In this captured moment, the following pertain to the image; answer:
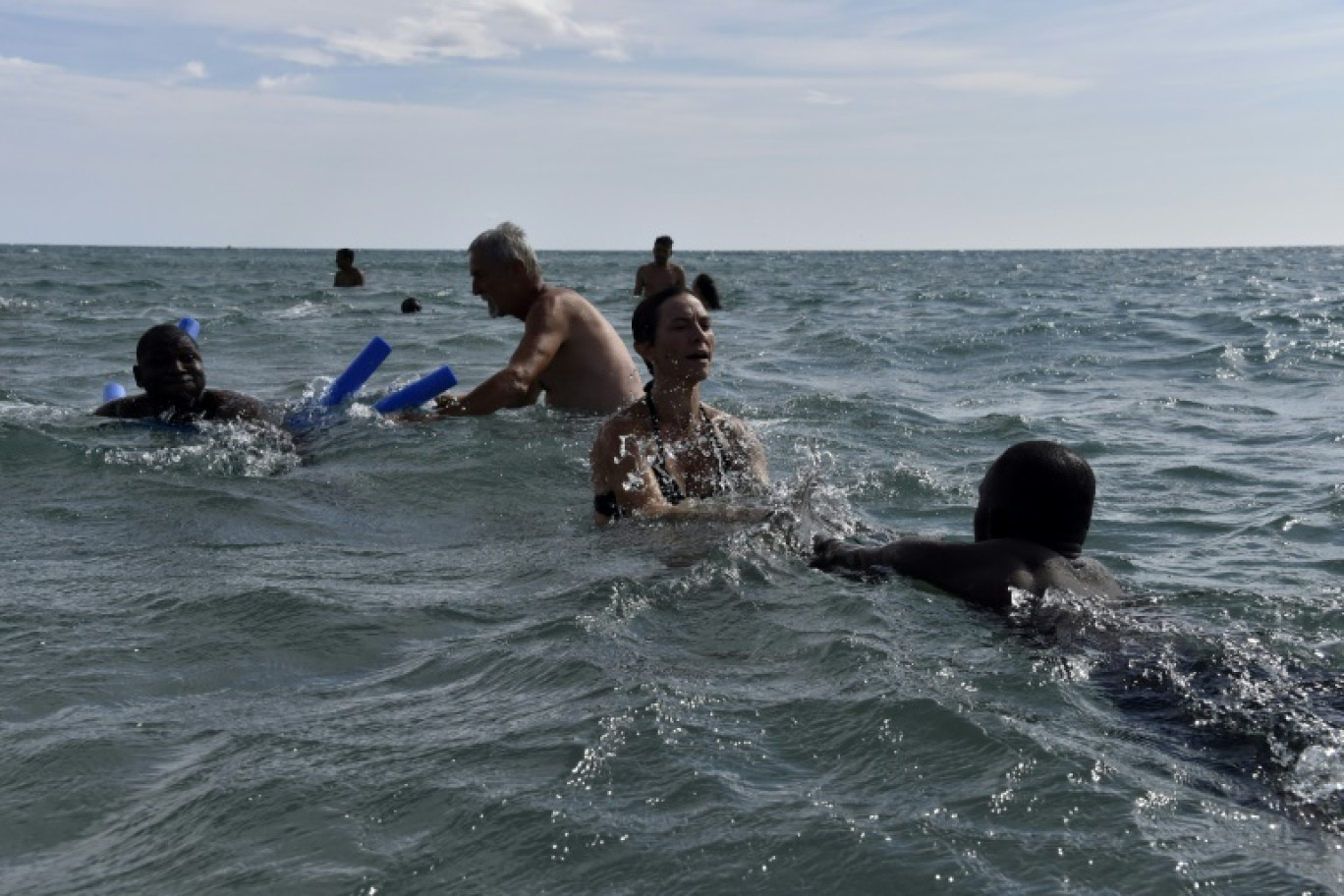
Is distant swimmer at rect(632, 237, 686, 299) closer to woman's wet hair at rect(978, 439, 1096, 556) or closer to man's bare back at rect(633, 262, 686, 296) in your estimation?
man's bare back at rect(633, 262, 686, 296)

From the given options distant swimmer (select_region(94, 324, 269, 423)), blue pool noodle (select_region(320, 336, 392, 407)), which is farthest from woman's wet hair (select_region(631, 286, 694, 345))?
distant swimmer (select_region(94, 324, 269, 423))

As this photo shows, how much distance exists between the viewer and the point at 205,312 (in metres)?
23.3

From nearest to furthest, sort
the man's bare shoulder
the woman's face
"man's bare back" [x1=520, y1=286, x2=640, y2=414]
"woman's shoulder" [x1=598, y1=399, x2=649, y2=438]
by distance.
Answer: the man's bare shoulder, the woman's face, "woman's shoulder" [x1=598, y1=399, x2=649, y2=438], "man's bare back" [x1=520, y1=286, x2=640, y2=414]

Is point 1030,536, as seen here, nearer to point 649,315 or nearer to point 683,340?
point 683,340

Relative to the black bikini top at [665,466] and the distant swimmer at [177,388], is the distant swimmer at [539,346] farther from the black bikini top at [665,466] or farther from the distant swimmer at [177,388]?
the black bikini top at [665,466]

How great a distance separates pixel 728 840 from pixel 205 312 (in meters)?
21.9

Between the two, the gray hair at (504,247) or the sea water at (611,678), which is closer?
the sea water at (611,678)

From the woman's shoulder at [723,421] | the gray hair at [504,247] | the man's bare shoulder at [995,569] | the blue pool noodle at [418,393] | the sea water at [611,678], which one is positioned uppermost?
the gray hair at [504,247]

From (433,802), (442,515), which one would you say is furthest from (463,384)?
(433,802)

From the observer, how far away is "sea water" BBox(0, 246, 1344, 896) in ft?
10.1

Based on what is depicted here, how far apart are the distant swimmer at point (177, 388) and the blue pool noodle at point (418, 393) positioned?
0.71 m

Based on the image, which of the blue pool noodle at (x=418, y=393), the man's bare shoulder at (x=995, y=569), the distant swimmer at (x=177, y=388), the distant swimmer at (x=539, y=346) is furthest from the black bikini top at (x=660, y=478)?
the distant swimmer at (x=177, y=388)

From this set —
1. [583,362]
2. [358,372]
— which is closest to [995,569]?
[583,362]

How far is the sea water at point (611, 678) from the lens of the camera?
3.07 meters
